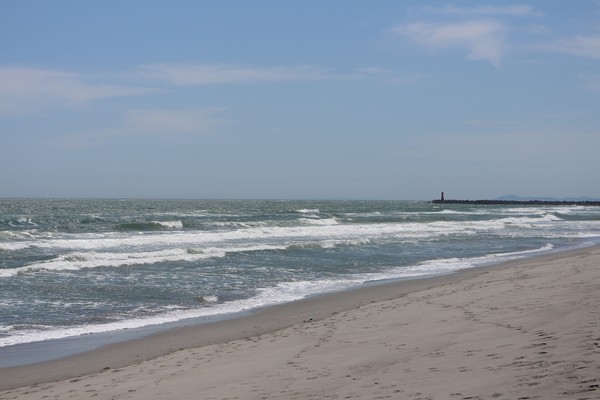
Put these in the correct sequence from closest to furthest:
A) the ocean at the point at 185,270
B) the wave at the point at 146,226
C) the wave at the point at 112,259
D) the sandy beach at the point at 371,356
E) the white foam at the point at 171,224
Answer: the sandy beach at the point at 371,356 → the ocean at the point at 185,270 → the wave at the point at 112,259 → the wave at the point at 146,226 → the white foam at the point at 171,224

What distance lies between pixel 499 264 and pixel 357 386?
14920 mm

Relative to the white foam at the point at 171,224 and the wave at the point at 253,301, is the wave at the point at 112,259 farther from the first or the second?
the white foam at the point at 171,224

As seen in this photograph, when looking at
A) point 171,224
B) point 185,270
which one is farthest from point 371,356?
point 171,224

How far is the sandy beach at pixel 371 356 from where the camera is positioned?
4.88 m

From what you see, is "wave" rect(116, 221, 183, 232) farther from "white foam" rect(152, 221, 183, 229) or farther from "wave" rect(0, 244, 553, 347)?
"wave" rect(0, 244, 553, 347)

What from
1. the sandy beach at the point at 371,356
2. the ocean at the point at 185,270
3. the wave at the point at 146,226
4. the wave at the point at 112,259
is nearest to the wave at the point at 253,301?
the ocean at the point at 185,270

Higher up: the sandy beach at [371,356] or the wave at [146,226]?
the sandy beach at [371,356]

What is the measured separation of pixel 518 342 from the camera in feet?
19.9

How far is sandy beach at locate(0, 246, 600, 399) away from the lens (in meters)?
4.88

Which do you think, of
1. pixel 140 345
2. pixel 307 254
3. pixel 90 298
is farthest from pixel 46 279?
pixel 307 254

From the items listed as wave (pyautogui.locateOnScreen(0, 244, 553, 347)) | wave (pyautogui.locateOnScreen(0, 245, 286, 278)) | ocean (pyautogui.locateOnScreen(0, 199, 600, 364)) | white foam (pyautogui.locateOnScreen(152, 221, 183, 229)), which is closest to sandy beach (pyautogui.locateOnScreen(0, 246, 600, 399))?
wave (pyautogui.locateOnScreen(0, 244, 553, 347))

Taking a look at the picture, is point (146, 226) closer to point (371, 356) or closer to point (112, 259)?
point (112, 259)

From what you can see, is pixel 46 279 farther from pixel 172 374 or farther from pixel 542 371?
pixel 542 371

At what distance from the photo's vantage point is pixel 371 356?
21.1 ft
